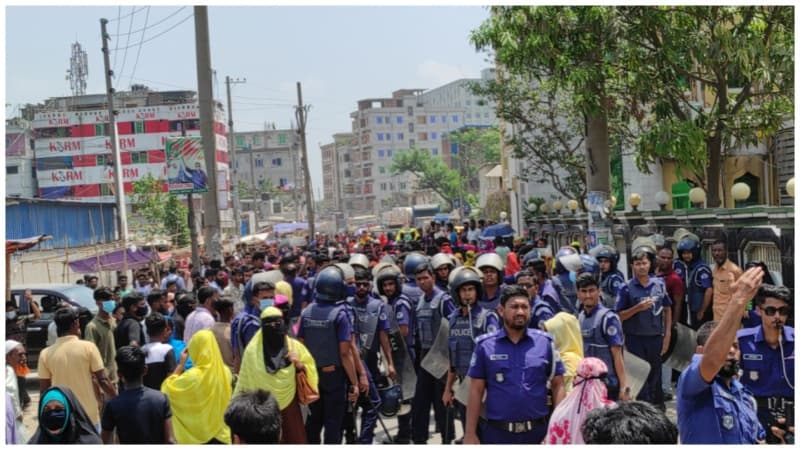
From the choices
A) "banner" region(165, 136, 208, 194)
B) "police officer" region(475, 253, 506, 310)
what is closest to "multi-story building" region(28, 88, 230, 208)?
"banner" region(165, 136, 208, 194)

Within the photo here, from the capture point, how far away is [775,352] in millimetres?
5547

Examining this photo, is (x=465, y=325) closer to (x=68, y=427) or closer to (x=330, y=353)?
(x=330, y=353)

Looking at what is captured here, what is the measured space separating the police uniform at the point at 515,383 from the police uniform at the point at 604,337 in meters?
1.47

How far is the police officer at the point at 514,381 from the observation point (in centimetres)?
554

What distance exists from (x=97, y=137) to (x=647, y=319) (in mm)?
72856

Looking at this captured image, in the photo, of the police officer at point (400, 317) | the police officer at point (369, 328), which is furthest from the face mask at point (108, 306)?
the police officer at point (400, 317)

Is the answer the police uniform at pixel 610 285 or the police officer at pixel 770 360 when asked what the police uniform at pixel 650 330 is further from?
the police officer at pixel 770 360

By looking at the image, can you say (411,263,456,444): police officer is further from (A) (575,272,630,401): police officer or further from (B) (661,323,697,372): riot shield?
(B) (661,323,697,372): riot shield

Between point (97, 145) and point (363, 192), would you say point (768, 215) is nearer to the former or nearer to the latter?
point (97, 145)

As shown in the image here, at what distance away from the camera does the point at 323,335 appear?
758 cm

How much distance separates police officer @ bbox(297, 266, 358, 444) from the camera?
7.53 m

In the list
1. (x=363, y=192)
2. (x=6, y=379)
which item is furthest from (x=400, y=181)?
(x=6, y=379)

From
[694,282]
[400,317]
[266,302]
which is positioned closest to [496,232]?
[694,282]

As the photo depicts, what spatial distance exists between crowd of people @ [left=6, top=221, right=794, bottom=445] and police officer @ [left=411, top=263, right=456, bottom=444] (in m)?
0.02
